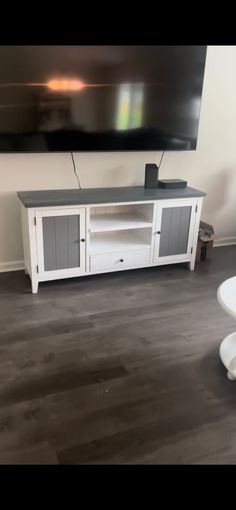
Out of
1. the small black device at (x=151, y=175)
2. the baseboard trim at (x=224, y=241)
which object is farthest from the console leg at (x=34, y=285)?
the baseboard trim at (x=224, y=241)

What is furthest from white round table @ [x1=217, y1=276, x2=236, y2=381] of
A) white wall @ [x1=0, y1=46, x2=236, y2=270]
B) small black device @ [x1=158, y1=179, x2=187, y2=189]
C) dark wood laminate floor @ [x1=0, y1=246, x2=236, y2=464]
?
white wall @ [x1=0, y1=46, x2=236, y2=270]

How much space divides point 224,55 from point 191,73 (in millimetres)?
415

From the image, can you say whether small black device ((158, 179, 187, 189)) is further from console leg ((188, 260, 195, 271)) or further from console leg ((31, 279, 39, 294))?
console leg ((31, 279, 39, 294))

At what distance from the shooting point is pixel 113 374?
178 centimetres

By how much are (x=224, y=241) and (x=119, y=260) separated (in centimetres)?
138

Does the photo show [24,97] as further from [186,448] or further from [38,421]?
[186,448]

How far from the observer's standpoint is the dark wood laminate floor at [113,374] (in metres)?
1.40

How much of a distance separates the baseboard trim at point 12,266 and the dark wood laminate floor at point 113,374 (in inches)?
6.6

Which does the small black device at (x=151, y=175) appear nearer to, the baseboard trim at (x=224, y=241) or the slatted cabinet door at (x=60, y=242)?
the slatted cabinet door at (x=60, y=242)

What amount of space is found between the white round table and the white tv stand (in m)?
0.98

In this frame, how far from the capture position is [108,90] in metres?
2.61

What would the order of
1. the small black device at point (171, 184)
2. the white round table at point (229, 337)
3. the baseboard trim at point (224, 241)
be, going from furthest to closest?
1. the baseboard trim at point (224, 241)
2. the small black device at point (171, 184)
3. the white round table at point (229, 337)
